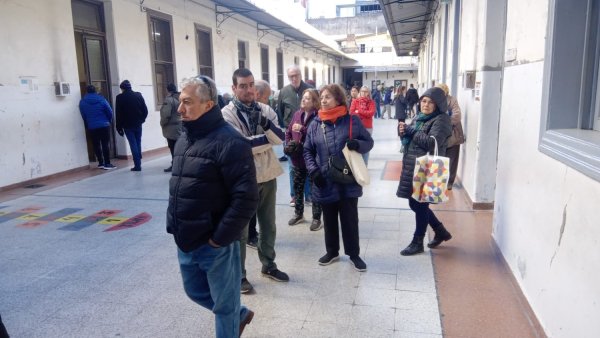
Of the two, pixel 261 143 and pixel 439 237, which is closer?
pixel 261 143

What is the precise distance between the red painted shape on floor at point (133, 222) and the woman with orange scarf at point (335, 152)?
2417 mm

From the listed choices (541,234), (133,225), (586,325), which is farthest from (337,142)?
(133,225)

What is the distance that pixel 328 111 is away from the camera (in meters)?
3.45

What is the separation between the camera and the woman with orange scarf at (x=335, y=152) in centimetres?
345

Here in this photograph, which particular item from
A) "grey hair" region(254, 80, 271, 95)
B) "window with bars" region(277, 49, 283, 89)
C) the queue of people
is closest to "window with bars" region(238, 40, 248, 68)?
"window with bars" region(277, 49, 283, 89)

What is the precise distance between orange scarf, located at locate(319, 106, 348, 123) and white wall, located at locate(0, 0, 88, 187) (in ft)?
17.8

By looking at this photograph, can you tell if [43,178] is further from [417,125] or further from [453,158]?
[453,158]

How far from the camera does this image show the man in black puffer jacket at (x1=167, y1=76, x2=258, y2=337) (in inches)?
84.5

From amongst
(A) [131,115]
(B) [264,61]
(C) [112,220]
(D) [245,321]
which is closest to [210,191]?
(D) [245,321]

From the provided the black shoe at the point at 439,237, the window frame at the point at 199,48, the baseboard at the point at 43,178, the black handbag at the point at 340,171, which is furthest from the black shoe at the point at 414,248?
the window frame at the point at 199,48

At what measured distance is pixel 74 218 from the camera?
17.0 ft

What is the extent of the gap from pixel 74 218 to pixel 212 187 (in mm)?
3794

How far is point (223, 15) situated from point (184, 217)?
1207cm

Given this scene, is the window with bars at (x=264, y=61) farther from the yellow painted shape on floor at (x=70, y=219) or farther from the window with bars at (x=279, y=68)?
the yellow painted shape on floor at (x=70, y=219)
